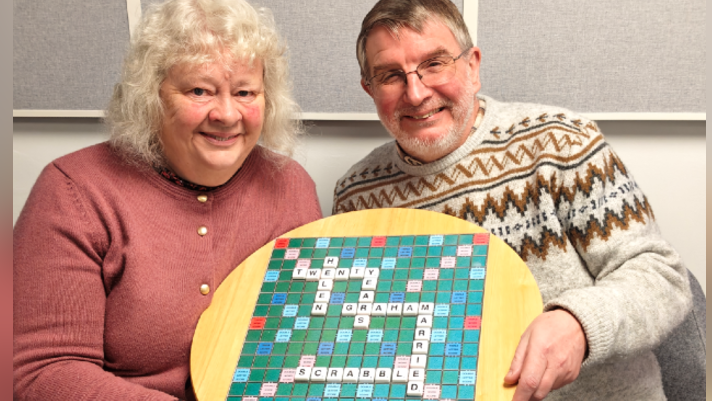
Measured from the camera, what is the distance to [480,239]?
1529mm

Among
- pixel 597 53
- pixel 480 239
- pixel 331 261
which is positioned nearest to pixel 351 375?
pixel 331 261

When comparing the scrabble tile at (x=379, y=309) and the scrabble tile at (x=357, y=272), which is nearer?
the scrabble tile at (x=379, y=309)

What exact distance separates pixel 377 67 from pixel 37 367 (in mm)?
1150

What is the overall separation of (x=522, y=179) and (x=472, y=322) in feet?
1.95

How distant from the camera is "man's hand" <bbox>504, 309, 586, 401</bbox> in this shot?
1.18m

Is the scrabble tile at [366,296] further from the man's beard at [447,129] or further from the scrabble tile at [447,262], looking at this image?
the man's beard at [447,129]

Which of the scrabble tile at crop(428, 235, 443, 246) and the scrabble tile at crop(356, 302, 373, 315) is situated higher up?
the scrabble tile at crop(428, 235, 443, 246)

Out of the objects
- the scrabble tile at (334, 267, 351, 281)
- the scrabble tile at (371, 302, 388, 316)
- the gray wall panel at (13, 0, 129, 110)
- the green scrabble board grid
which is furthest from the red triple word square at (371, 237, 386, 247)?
the gray wall panel at (13, 0, 129, 110)

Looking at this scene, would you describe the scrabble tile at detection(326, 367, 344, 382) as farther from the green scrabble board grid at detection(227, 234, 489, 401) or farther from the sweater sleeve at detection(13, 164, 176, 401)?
the sweater sleeve at detection(13, 164, 176, 401)

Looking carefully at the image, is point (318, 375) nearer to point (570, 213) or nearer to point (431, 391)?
point (431, 391)

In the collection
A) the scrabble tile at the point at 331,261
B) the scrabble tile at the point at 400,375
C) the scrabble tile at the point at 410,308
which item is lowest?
the scrabble tile at the point at 400,375

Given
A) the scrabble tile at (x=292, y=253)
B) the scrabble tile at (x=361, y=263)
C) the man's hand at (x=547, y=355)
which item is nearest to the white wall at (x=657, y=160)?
the scrabble tile at (x=292, y=253)

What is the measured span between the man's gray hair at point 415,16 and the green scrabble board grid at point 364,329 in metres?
0.61

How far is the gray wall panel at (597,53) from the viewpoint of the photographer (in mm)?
2135
